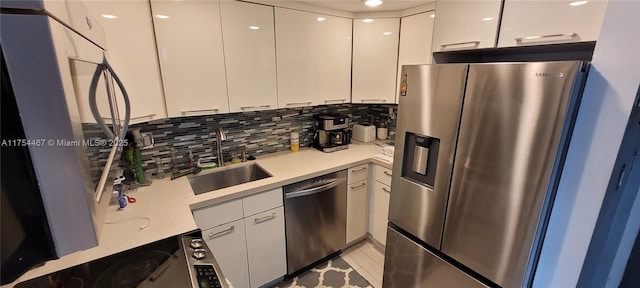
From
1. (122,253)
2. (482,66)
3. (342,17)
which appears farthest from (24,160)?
(342,17)

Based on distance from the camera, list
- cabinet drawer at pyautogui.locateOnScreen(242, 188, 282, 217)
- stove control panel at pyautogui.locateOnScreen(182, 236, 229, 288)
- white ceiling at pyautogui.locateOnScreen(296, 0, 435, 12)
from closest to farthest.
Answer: stove control panel at pyautogui.locateOnScreen(182, 236, 229, 288) → cabinet drawer at pyautogui.locateOnScreen(242, 188, 282, 217) → white ceiling at pyautogui.locateOnScreen(296, 0, 435, 12)

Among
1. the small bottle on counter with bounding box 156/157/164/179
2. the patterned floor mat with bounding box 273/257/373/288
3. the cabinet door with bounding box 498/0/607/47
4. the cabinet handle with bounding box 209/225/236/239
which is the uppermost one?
the cabinet door with bounding box 498/0/607/47

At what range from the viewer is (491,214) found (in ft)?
4.02

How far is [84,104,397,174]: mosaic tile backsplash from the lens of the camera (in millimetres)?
1858

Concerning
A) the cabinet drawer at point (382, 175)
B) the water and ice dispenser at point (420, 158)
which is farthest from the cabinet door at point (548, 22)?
the cabinet drawer at point (382, 175)

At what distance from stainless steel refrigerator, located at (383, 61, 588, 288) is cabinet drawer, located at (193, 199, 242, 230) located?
39.6 inches

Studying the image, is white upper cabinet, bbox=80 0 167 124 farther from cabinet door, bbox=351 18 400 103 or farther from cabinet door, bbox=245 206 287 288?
cabinet door, bbox=351 18 400 103

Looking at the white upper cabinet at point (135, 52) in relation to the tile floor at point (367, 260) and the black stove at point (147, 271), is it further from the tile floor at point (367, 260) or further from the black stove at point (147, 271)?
the tile floor at point (367, 260)

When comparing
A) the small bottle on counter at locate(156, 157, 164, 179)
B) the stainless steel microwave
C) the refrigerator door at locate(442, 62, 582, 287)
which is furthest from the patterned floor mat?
the stainless steel microwave

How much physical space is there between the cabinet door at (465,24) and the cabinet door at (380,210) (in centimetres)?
114

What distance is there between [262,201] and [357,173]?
0.84 metres

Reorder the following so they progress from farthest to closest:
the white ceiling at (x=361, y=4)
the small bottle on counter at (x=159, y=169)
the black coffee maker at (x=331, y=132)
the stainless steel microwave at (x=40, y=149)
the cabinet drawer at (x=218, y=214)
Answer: the black coffee maker at (x=331, y=132) → the white ceiling at (x=361, y=4) → the small bottle on counter at (x=159, y=169) → the cabinet drawer at (x=218, y=214) → the stainless steel microwave at (x=40, y=149)

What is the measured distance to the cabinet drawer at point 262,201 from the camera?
1.69m

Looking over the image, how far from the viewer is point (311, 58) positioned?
6.95 feet
